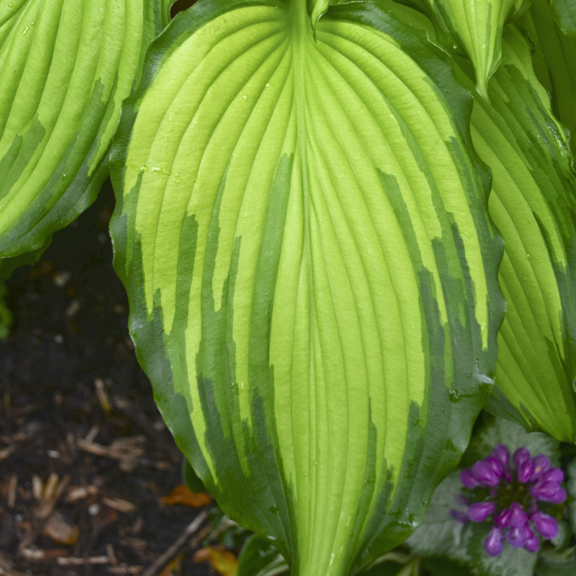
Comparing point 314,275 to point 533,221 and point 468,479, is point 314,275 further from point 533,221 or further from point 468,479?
point 468,479

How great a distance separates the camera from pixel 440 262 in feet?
1.88

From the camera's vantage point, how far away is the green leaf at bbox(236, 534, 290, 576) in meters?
0.97

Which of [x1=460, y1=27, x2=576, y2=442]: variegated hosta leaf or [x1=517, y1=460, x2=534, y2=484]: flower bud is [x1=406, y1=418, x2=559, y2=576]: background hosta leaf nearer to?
[x1=517, y1=460, x2=534, y2=484]: flower bud

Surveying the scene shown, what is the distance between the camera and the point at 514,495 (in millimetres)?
903

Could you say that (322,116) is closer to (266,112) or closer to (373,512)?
(266,112)

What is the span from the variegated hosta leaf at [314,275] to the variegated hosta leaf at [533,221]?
0.13 metres

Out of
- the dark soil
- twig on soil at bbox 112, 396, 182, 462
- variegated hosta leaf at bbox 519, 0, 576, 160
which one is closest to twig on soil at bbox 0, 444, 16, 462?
the dark soil

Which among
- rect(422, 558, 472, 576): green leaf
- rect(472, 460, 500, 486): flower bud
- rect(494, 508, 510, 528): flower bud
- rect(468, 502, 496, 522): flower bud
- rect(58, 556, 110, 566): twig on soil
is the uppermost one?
rect(472, 460, 500, 486): flower bud

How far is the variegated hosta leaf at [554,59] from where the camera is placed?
71 centimetres

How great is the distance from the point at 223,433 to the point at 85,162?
1.16 ft

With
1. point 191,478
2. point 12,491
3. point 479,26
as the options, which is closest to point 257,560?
point 191,478

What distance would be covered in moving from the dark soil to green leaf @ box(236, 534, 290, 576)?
24 centimetres

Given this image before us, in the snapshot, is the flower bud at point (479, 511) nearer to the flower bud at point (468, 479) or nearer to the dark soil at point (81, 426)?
the flower bud at point (468, 479)

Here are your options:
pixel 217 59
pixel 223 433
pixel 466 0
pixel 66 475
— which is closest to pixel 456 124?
pixel 466 0
